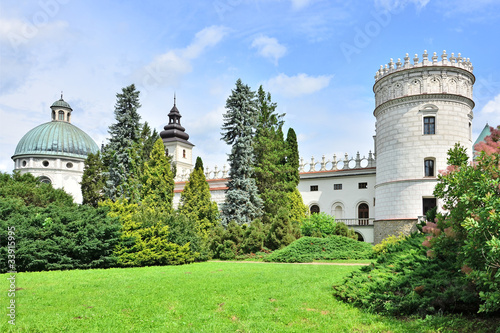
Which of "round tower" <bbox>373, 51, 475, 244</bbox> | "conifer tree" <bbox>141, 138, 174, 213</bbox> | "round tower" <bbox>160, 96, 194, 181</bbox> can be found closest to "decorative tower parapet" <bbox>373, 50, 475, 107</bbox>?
"round tower" <bbox>373, 51, 475, 244</bbox>

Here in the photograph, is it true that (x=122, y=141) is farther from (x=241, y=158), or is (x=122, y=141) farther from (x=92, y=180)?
(x=92, y=180)

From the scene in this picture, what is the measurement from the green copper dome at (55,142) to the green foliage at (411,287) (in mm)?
61543

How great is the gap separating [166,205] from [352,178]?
16612 mm

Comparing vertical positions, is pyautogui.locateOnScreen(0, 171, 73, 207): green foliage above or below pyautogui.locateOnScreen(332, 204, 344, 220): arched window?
above

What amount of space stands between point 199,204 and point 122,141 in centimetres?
658

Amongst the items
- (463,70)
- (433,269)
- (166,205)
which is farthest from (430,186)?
(433,269)

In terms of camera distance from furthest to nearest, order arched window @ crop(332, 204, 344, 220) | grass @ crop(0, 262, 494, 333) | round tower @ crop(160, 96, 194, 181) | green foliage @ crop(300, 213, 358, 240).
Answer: round tower @ crop(160, 96, 194, 181)
arched window @ crop(332, 204, 344, 220)
green foliage @ crop(300, 213, 358, 240)
grass @ crop(0, 262, 494, 333)

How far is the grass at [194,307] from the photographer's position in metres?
6.59

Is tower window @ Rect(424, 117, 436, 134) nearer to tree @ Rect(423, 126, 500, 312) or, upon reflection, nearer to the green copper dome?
tree @ Rect(423, 126, 500, 312)

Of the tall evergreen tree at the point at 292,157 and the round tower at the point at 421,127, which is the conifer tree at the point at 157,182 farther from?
the round tower at the point at 421,127

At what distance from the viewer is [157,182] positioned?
28.2 meters

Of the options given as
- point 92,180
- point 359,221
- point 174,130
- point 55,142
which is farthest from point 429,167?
point 55,142

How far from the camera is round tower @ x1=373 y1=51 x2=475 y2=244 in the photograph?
25.7 meters

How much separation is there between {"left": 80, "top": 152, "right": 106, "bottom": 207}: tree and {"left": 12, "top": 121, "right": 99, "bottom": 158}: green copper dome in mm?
22051
